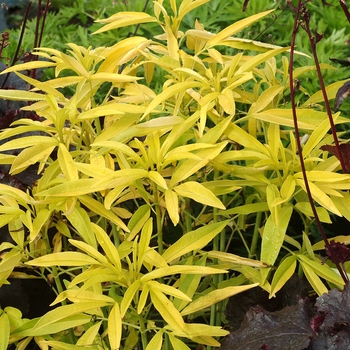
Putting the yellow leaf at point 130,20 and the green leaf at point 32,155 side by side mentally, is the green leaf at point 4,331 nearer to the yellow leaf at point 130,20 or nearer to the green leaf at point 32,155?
the green leaf at point 32,155

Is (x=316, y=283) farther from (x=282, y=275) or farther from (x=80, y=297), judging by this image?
(x=80, y=297)

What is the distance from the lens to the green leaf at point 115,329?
0.92 m

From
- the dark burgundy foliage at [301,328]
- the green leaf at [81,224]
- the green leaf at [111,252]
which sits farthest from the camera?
the green leaf at [81,224]

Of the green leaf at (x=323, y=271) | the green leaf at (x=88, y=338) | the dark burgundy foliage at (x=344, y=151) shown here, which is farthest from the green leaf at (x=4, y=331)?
the dark burgundy foliage at (x=344, y=151)

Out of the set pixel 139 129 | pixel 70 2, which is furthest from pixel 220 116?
pixel 70 2

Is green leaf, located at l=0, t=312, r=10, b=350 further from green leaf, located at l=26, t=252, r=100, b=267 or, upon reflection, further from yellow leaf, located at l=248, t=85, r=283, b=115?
yellow leaf, located at l=248, t=85, r=283, b=115

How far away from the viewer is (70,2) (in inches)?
133

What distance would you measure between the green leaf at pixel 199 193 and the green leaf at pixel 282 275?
7.6 inches

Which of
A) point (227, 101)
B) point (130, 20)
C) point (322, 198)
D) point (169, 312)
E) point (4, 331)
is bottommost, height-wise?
point (4, 331)

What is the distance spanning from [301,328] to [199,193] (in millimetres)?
263

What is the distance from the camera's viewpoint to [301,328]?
922 mm

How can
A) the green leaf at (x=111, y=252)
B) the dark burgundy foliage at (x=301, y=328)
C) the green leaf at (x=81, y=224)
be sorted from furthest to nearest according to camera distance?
the green leaf at (x=81, y=224)
the green leaf at (x=111, y=252)
the dark burgundy foliage at (x=301, y=328)

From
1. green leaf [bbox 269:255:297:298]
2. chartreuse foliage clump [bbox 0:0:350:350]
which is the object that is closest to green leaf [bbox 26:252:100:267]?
chartreuse foliage clump [bbox 0:0:350:350]

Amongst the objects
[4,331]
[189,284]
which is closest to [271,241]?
[189,284]
